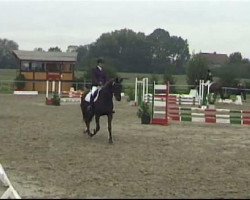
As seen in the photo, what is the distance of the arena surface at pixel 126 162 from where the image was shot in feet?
24.8

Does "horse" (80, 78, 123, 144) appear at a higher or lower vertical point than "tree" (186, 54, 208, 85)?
lower

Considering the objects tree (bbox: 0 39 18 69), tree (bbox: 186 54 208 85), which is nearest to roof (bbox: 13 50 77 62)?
tree (bbox: 186 54 208 85)

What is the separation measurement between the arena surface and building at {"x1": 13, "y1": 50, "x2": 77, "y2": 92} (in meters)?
33.3

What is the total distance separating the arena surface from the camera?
7.55 metres

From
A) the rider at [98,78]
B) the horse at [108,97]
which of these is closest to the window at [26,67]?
the rider at [98,78]

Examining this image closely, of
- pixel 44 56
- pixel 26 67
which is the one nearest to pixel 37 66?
pixel 26 67

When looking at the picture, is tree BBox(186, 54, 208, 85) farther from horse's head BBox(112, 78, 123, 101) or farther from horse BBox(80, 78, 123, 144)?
horse's head BBox(112, 78, 123, 101)

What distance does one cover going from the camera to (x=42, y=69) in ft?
170

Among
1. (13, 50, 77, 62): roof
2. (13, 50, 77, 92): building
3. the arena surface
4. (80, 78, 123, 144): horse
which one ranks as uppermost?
(13, 50, 77, 62): roof

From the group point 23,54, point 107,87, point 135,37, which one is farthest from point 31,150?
point 135,37

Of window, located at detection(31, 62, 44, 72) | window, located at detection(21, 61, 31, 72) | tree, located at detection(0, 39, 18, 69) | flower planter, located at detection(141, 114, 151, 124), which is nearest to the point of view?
flower planter, located at detection(141, 114, 151, 124)

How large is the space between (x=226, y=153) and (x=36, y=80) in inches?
1586

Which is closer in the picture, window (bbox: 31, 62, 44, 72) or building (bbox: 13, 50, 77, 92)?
building (bbox: 13, 50, 77, 92)

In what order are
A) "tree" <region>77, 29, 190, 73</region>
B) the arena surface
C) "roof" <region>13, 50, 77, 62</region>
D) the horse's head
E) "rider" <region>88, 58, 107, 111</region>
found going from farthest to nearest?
1. "tree" <region>77, 29, 190, 73</region>
2. "roof" <region>13, 50, 77, 62</region>
3. "rider" <region>88, 58, 107, 111</region>
4. the horse's head
5. the arena surface
